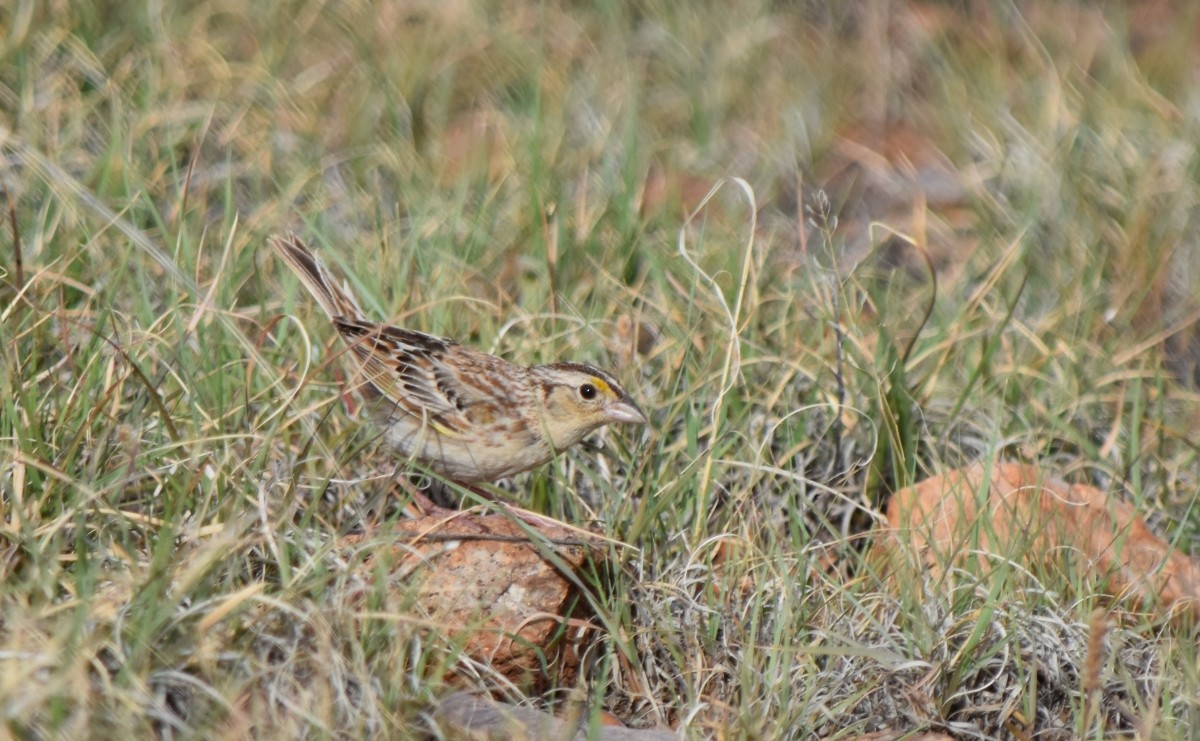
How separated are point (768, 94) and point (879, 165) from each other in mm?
717

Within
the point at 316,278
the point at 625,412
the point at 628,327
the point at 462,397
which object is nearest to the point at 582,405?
the point at 625,412

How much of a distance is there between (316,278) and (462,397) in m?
0.66

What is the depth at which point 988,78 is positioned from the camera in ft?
26.7

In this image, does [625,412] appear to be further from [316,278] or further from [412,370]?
[316,278]

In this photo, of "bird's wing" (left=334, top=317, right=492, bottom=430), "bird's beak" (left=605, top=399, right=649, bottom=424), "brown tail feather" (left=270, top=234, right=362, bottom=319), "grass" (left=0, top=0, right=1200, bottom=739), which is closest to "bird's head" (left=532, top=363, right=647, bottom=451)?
"bird's beak" (left=605, top=399, right=649, bottom=424)

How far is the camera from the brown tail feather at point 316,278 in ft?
16.4

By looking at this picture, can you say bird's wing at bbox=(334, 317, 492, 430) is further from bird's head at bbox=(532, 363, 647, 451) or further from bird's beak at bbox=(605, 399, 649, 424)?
bird's beak at bbox=(605, 399, 649, 424)

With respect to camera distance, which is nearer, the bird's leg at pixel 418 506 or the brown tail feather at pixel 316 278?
the bird's leg at pixel 418 506

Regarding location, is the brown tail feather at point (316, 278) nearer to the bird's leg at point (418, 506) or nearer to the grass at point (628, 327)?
the grass at point (628, 327)

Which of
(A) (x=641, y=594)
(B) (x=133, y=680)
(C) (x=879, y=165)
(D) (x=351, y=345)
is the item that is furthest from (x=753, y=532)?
(C) (x=879, y=165)

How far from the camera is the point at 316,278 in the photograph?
502cm

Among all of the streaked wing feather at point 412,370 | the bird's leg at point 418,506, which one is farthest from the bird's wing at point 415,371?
the bird's leg at point 418,506

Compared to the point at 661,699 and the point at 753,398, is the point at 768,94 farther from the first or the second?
the point at 661,699

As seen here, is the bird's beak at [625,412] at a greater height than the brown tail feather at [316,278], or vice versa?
the brown tail feather at [316,278]
